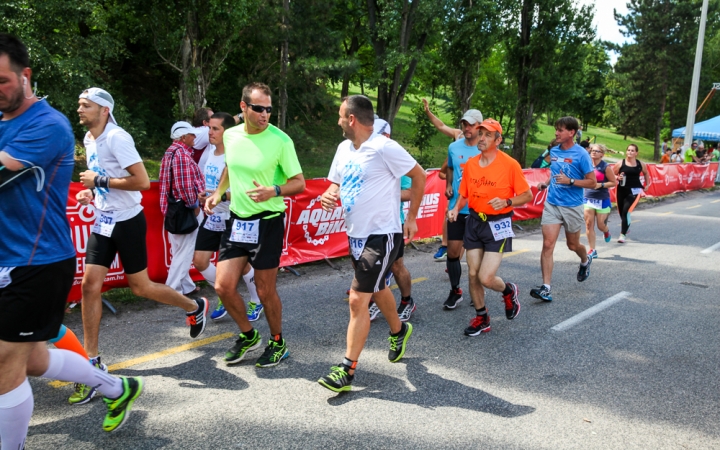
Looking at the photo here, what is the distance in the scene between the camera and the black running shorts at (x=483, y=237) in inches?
206

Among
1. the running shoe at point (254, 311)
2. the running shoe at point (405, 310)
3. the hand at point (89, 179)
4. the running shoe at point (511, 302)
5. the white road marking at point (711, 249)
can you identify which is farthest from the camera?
the white road marking at point (711, 249)

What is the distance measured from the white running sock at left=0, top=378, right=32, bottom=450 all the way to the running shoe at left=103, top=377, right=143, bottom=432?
0.56 m

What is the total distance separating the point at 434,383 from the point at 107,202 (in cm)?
272

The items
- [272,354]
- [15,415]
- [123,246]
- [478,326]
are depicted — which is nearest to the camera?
[15,415]

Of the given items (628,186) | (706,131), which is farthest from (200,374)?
(706,131)

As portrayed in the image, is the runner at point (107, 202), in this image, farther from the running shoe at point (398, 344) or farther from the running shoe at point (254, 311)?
the running shoe at point (398, 344)

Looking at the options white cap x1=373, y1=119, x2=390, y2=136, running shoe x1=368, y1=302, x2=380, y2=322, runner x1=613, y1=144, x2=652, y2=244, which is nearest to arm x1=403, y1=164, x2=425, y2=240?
white cap x1=373, y1=119, x2=390, y2=136

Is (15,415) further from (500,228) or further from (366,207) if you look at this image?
(500,228)

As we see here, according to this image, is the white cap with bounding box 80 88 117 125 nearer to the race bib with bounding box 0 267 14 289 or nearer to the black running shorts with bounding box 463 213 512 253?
the race bib with bounding box 0 267 14 289

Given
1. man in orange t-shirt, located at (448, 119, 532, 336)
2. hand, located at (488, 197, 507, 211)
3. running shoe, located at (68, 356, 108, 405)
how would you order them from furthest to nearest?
man in orange t-shirt, located at (448, 119, 532, 336) → hand, located at (488, 197, 507, 211) → running shoe, located at (68, 356, 108, 405)

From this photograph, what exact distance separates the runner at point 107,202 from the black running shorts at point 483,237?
2.85 meters

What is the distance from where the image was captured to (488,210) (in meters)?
5.23

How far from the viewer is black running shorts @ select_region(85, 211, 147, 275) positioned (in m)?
4.07

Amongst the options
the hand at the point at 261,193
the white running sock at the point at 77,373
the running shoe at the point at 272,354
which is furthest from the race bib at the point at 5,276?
the running shoe at the point at 272,354
